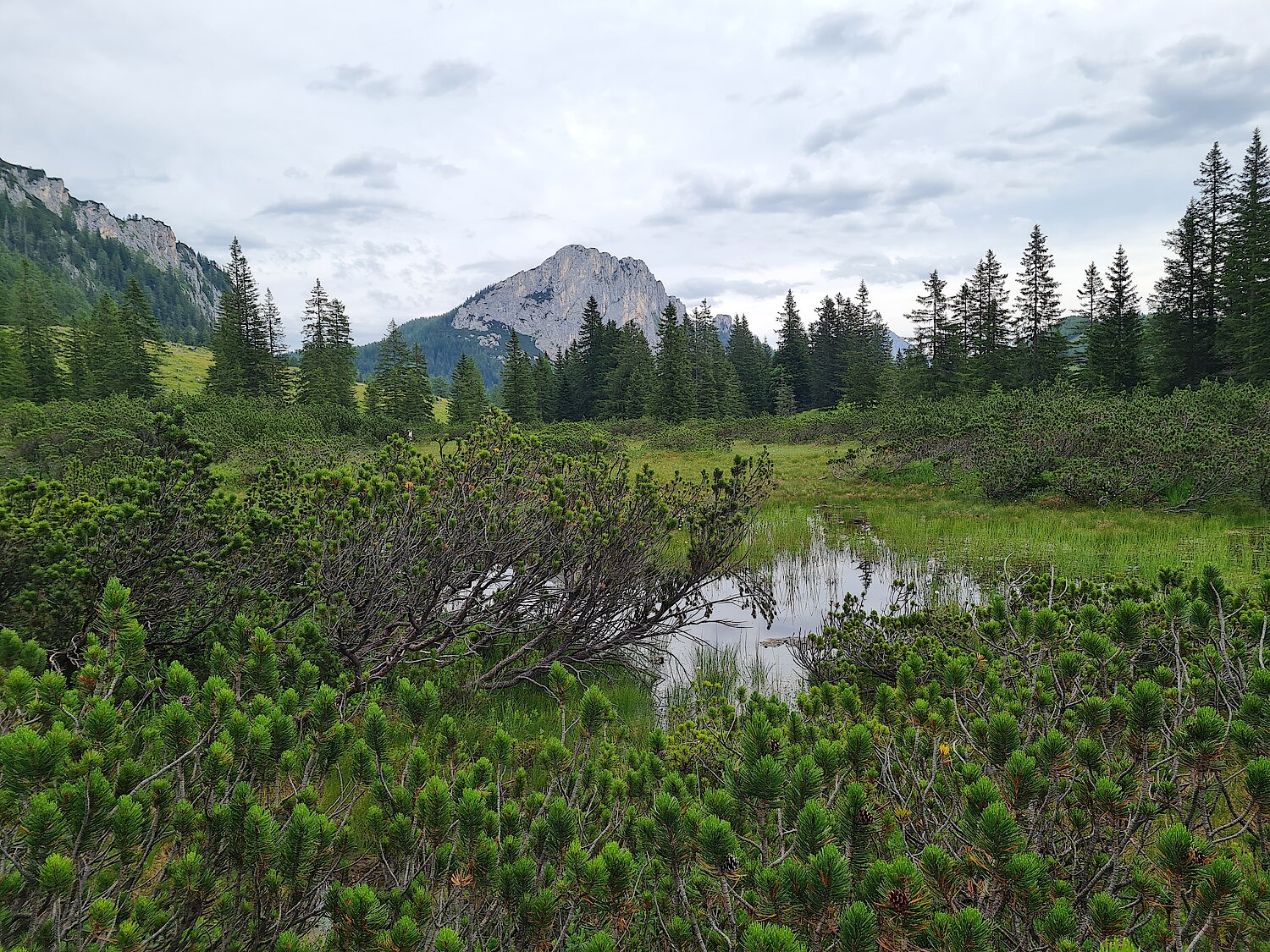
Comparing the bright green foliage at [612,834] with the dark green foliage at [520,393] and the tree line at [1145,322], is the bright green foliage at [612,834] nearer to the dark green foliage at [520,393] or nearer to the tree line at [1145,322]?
the tree line at [1145,322]

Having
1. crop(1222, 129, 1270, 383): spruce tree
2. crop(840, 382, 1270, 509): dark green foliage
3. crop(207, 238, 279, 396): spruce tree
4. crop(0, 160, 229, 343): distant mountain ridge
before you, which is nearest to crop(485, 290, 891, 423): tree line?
crop(207, 238, 279, 396): spruce tree

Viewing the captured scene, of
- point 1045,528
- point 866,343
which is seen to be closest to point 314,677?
point 1045,528

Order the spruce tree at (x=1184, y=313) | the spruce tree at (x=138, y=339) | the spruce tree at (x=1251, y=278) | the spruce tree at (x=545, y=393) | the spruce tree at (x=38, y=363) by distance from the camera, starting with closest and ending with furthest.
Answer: the spruce tree at (x=1251, y=278), the spruce tree at (x=1184, y=313), the spruce tree at (x=38, y=363), the spruce tree at (x=138, y=339), the spruce tree at (x=545, y=393)

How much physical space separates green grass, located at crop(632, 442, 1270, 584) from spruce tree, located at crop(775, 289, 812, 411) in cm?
5693

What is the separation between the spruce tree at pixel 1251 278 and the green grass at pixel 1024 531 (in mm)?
22948

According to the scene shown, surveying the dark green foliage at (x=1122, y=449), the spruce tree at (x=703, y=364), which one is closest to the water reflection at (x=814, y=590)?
the dark green foliage at (x=1122, y=449)

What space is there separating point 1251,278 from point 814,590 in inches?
1437

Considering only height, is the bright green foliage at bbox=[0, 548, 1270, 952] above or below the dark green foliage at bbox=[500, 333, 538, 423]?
below

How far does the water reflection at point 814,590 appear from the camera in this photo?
25.1 feet

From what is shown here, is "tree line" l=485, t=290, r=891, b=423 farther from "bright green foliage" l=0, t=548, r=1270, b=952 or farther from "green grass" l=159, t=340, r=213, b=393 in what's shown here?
"bright green foliage" l=0, t=548, r=1270, b=952

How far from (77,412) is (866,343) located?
192 ft

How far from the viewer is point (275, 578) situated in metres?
4.90

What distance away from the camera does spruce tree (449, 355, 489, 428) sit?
5708cm

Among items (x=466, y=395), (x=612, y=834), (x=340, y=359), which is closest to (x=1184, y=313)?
(x=612, y=834)
